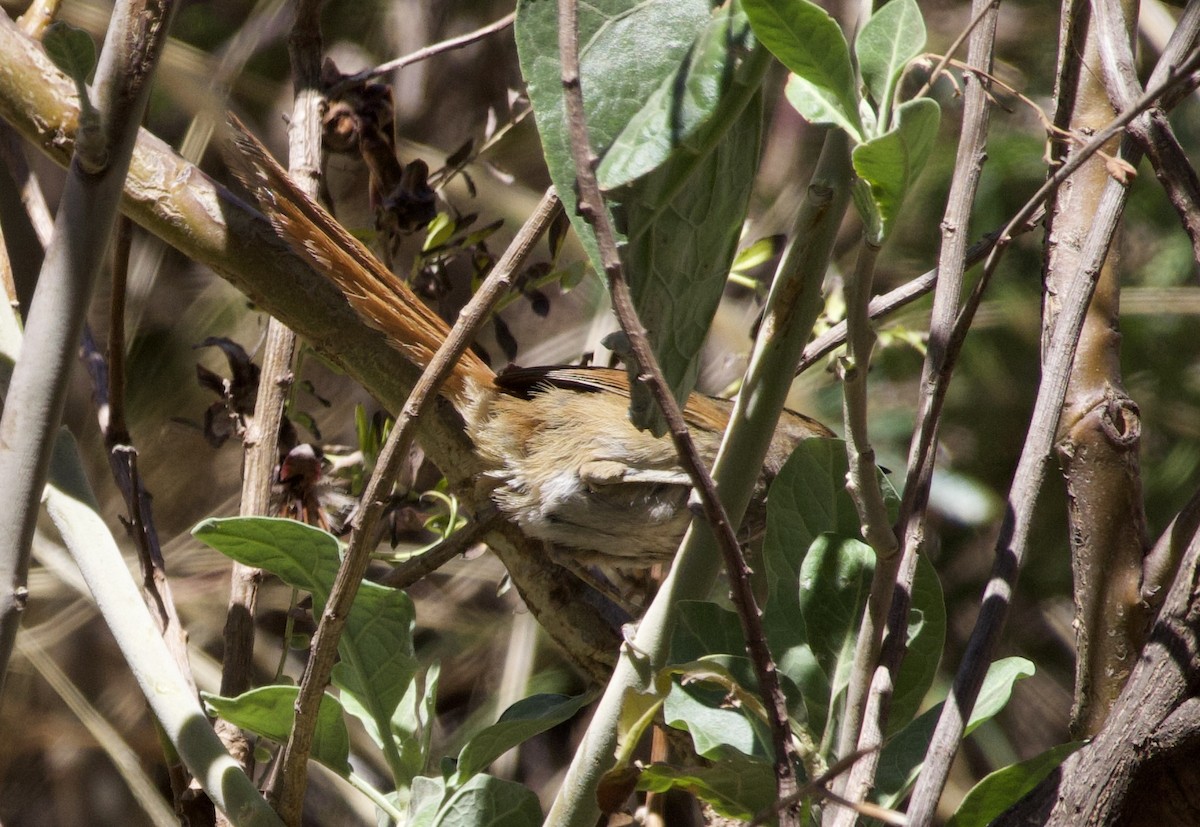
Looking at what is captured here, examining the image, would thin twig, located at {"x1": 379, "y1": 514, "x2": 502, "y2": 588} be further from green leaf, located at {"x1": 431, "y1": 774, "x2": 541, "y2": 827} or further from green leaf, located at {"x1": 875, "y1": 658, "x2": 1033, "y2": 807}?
green leaf, located at {"x1": 875, "y1": 658, "x2": 1033, "y2": 807}

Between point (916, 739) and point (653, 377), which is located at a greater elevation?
point (653, 377)

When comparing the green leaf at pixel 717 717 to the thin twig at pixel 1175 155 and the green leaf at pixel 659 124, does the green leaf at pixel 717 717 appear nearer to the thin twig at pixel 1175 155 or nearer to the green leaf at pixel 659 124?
the green leaf at pixel 659 124

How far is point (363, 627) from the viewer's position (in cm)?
118

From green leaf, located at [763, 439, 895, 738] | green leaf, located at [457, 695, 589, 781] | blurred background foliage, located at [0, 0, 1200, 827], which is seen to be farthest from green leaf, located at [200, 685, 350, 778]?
blurred background foliage, located at [0, 0, 1200, 827]

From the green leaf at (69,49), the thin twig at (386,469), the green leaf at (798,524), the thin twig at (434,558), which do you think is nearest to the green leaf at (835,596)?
the green leaf at (798,524)

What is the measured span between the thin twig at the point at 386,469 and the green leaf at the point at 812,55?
274 mm

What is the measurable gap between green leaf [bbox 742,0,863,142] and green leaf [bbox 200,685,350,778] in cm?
70

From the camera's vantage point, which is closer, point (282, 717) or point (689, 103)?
point (689, 103)

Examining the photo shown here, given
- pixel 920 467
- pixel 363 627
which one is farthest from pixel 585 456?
pixel 920 467

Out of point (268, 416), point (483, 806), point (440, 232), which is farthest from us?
point (440, 232)

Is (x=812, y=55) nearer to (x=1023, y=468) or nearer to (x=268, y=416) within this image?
(x=1023, y=468)

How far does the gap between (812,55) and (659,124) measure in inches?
4.5

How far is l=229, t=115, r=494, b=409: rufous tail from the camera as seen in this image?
1.56 m

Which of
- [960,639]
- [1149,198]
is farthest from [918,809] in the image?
[1149,198]
